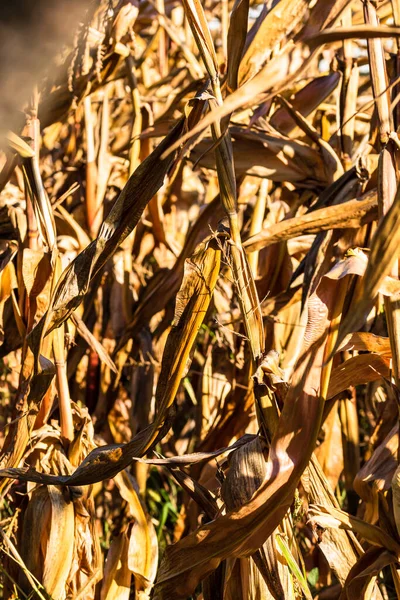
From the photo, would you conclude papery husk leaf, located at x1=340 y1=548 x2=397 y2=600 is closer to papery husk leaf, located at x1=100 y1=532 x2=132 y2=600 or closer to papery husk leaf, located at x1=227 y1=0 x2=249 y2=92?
papery husk leaf, located at x1=100 y1=532 x2=132 y2=600

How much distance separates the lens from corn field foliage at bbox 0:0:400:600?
2.22 feet

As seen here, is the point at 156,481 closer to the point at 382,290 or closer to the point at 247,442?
the point at 247,442

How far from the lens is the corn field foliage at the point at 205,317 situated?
0.68 m

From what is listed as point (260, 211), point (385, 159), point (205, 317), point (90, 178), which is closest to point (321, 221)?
point (385, 159)

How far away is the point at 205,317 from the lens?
110cm

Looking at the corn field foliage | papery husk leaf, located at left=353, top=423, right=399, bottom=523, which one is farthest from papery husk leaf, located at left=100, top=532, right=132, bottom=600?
papery husk leaf, located at left=353, top=423, right=399, bottom=523

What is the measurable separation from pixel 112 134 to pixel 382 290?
47.7 inches

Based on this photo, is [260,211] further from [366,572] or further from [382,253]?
[382,253]

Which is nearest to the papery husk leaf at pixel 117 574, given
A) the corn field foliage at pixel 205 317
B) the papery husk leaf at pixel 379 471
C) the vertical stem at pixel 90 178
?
the corn field foliage at pixel 205 317

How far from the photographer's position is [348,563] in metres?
0.78

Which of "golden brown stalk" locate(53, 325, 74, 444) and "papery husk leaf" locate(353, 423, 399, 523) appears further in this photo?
"golden brown stalk" locate(53, 325, 74, 444)

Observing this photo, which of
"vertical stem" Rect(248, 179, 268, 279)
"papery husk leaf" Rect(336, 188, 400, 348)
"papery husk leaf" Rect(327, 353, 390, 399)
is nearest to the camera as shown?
"papery husk leaf" Rect(336, 188, 400, 348)

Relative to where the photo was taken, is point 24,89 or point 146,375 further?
point 146,375

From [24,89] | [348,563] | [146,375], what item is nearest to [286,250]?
[146,375]
